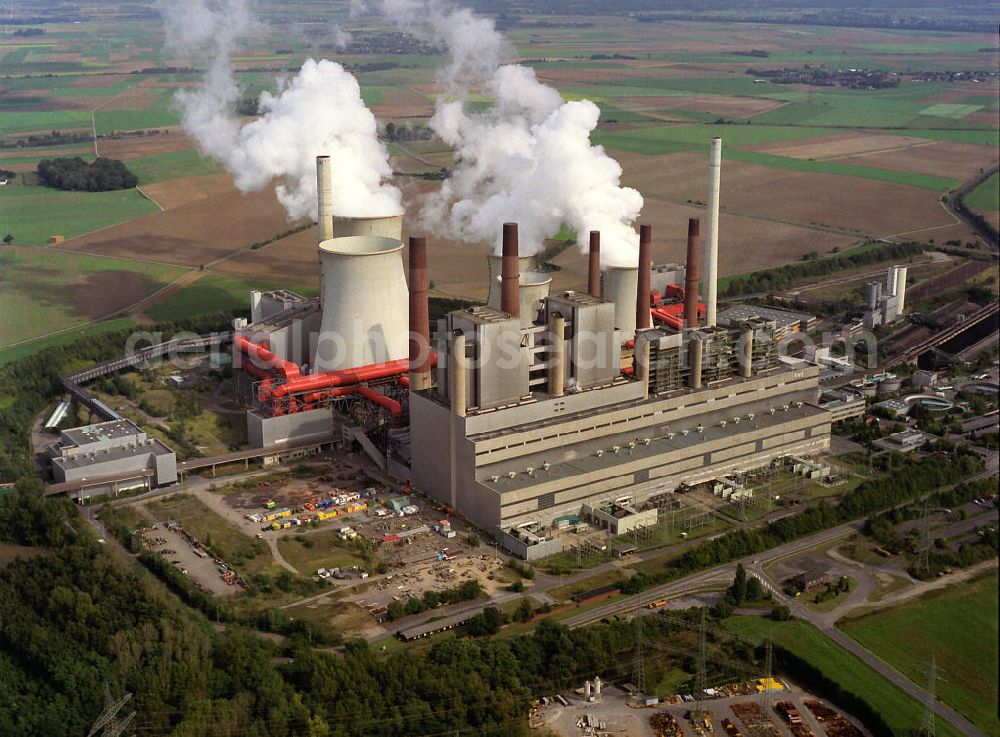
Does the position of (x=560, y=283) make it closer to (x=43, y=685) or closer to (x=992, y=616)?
(x=43, y=685)

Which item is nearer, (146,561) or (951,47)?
(146,561)

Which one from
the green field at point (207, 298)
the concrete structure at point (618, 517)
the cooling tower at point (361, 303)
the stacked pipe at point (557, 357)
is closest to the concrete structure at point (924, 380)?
the concrete structure at point (618, 517)

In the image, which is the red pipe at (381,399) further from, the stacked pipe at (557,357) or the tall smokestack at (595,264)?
the tall smokestack at (595,264)

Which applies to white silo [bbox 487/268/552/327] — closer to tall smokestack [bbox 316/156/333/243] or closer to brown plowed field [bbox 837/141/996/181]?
tall smokestack [bbox 316/156/333/243]

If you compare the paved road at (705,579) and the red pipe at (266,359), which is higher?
the red pipe at (266,359)

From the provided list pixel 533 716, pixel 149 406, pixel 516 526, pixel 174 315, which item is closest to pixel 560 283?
pixel 174 315
